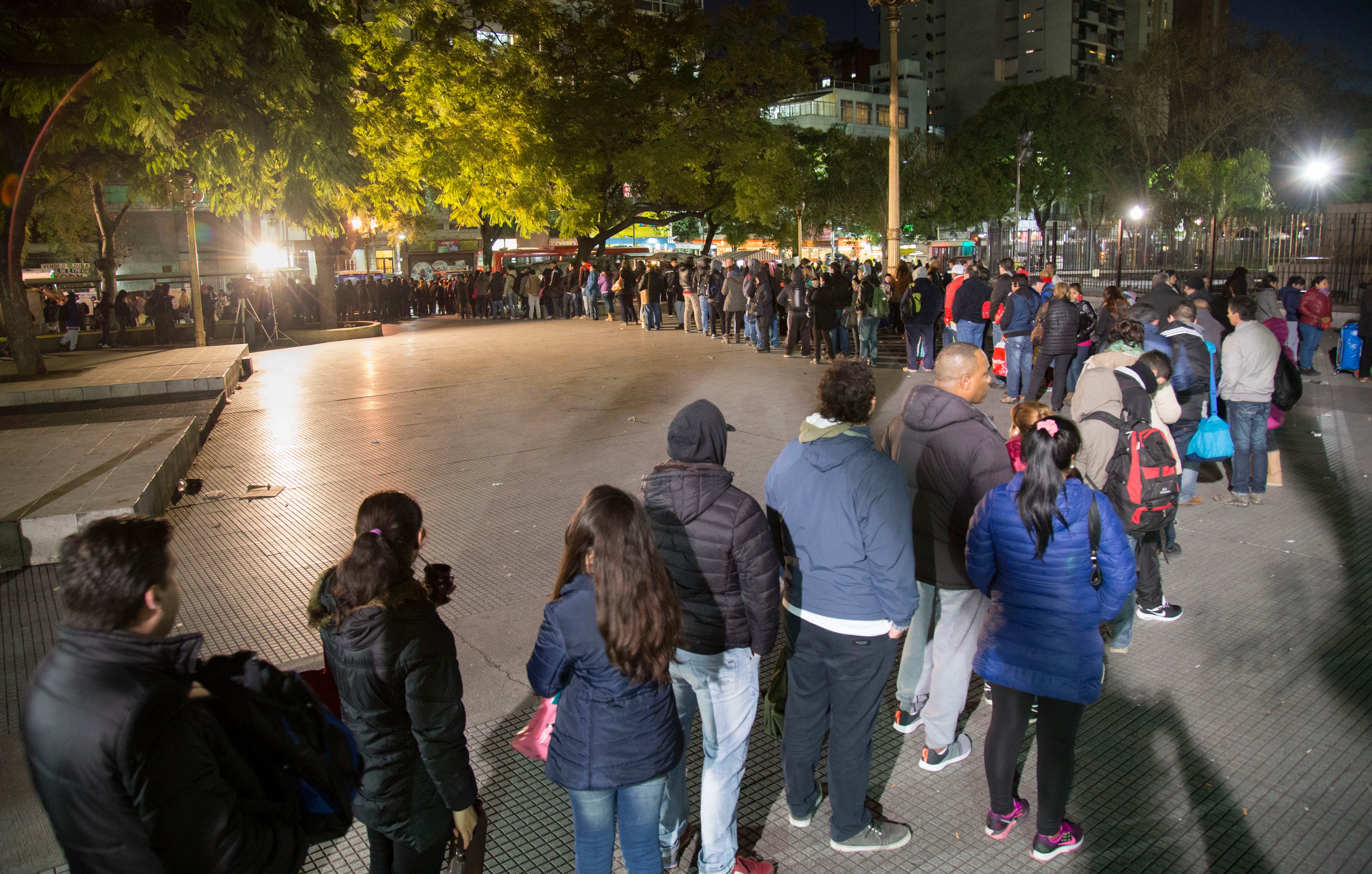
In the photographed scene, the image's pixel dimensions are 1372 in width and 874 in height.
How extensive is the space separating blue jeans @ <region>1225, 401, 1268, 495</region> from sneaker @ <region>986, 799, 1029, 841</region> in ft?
16.8

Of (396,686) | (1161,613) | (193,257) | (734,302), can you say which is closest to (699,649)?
(396,686)

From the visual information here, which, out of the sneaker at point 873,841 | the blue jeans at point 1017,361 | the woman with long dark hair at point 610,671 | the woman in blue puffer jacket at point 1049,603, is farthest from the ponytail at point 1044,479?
the blue jeans at point 1017,361

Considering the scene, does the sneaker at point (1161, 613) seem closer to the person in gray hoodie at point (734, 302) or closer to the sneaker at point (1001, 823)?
the sneaker at point (1001, 823)

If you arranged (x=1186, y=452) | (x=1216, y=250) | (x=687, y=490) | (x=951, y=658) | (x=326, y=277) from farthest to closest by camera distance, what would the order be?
(x=326, y=277) < (x=1216, y=250) < (x=1186, y=452) < (x=951, y=658) < (x=687, y=490)

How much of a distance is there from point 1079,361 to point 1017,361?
77cm

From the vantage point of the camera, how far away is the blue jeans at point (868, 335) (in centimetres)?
1528

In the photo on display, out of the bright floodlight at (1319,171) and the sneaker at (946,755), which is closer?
the sneaker at (946,755)

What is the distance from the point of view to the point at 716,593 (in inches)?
114

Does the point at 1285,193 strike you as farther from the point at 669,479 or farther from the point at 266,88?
the point at 669,479

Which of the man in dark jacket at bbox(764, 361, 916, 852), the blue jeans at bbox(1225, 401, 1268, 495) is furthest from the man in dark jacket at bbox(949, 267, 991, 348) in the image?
the man in dark jacket at bbox(764, 361, 916, 852)

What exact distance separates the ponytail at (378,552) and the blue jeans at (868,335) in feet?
43.7

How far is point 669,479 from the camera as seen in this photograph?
9.48 ft

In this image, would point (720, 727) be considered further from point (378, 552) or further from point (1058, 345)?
point (1058, 345)

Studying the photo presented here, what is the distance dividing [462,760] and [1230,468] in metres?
7.55
